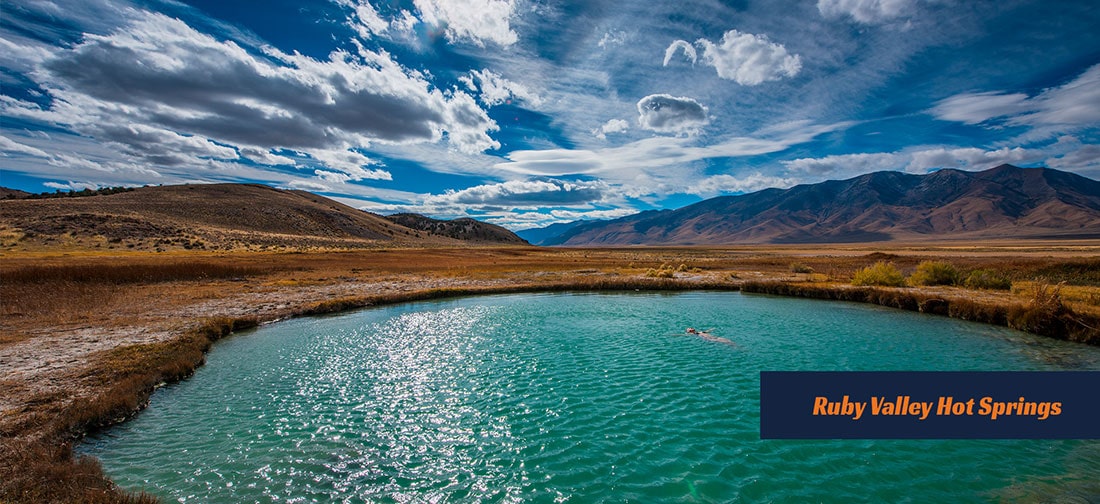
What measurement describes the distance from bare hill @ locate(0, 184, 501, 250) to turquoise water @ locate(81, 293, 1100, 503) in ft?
263

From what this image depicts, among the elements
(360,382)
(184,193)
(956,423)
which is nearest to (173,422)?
(360,382)

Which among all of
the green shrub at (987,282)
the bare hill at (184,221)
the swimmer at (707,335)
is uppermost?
the bare hill at (184,221)

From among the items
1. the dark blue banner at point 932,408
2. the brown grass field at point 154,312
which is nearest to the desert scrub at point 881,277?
the brown grass field at point 154,312

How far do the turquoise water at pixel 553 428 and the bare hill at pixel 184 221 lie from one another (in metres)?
80.1

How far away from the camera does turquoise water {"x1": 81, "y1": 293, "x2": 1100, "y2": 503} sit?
31.5 ft

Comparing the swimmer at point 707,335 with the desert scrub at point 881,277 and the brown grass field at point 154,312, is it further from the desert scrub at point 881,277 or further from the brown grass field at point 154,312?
the desert scrub at point 881,277

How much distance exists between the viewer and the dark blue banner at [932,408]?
1020 centimetres

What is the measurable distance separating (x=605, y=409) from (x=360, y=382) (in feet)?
31.0

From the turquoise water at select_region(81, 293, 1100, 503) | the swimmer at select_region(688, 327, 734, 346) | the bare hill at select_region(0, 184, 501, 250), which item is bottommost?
the turquoise water at select_region(81, 293, 1100, 503)

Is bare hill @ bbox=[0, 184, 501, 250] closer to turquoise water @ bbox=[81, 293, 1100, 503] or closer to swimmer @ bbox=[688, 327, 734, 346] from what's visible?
turquoise water @ bbox=[81, 293, 1100, 503]

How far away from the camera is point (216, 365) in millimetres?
18938

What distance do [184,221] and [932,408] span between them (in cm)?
13304

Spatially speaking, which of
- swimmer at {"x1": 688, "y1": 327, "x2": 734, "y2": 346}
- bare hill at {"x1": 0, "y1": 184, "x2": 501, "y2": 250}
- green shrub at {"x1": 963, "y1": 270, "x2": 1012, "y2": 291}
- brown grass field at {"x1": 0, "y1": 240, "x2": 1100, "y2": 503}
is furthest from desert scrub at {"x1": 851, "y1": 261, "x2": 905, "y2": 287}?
bare hill at {"x1": 0, "y1": 184, "x2": 501, "y2": 250}

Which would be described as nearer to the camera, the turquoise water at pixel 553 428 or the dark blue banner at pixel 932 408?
the turquoise water at pixel 553 428
